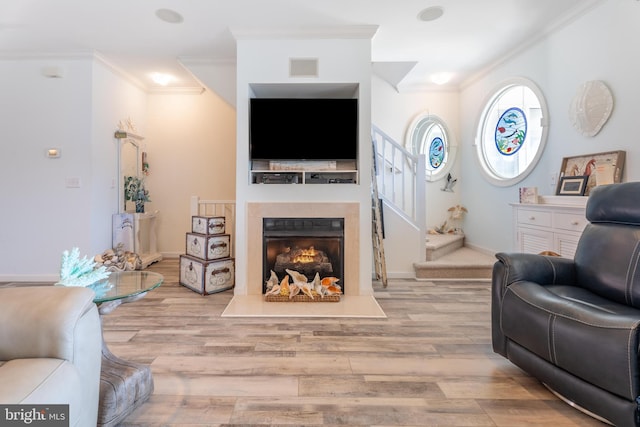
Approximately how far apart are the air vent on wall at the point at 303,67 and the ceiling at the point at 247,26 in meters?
0.31

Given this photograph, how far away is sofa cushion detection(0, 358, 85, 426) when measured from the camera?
88 cm

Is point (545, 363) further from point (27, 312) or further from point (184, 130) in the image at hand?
point (184, 130)

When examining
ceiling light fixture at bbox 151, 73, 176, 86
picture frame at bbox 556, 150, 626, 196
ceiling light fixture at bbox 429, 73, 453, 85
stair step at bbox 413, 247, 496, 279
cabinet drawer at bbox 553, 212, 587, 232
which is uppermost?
ceiling light fixture at bbox 429, 73, 453, 85

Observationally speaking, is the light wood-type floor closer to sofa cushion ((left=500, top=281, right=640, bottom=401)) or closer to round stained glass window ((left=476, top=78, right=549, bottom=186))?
sofa cushion ((left=500, top=281, right=640, bottom=401))

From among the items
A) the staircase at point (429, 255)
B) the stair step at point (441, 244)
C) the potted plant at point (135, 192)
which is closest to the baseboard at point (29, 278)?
the potted plant at point (135, 192)

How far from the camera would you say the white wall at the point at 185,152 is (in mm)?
5027

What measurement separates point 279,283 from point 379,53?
311 cm

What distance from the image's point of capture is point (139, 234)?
4.60 meters

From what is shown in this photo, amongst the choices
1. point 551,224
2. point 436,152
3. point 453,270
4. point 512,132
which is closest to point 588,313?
point 551,224

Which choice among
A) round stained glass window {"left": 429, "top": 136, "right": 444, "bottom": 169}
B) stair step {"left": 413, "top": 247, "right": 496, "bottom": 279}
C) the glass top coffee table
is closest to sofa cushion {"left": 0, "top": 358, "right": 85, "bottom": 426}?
the glass top coffee table

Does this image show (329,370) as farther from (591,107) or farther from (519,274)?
(591,107)

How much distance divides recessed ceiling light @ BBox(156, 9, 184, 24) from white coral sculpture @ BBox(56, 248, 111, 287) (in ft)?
8.50

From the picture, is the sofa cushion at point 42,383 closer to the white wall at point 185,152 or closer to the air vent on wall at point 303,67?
the air vent on wall at point 303,67

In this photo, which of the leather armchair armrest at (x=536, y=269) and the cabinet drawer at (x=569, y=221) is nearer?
the leather armchair armrest at (x=536, y=269)
